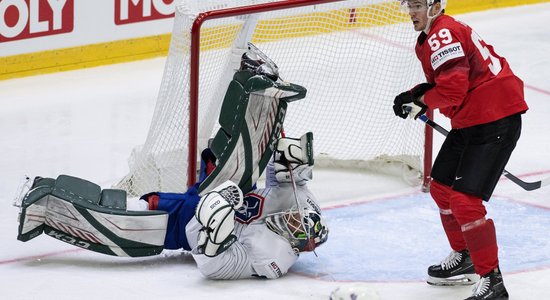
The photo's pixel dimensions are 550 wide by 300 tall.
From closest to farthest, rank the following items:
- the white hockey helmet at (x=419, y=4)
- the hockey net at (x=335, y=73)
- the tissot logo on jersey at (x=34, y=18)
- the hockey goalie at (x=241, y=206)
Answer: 1. the white hockey helmet at (x=419, y=4)
2. the hockey goalie at (x=241, y=206)
3. the hockey net at (x=335, y=73)
4. the tissot logo on jersey at (x=34, y=18)

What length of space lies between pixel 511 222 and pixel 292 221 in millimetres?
1197

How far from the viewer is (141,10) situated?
841cm

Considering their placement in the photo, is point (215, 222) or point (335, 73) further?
point (335, 73)

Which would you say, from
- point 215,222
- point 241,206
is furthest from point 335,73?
point 215,222

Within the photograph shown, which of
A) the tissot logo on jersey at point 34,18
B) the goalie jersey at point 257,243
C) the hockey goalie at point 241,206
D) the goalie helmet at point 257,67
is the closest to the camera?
the goalie jersey at point 257,243

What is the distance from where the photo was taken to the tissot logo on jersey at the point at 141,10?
830 centimetres

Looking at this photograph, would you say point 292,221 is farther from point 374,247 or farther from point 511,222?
point 511,222

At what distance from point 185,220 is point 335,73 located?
1722 mm

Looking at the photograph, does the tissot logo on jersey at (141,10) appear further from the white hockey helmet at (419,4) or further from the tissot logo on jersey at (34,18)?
the white hockey helmet at (419,4)

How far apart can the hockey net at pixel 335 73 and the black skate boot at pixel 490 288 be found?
5.46ft

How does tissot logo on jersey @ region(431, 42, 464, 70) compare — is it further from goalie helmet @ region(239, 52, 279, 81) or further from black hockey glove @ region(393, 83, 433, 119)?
goalie helmet @ region(239, 52, 279, 81)

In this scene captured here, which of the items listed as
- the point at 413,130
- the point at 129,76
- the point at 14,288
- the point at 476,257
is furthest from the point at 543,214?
the point at 129,76

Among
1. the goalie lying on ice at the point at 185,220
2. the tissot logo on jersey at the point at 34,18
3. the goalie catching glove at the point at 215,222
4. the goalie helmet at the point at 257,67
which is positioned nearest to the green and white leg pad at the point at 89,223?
the goalie lying on ice at the point at 185,220

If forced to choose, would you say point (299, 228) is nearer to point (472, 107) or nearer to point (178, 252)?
point (178, 252)
